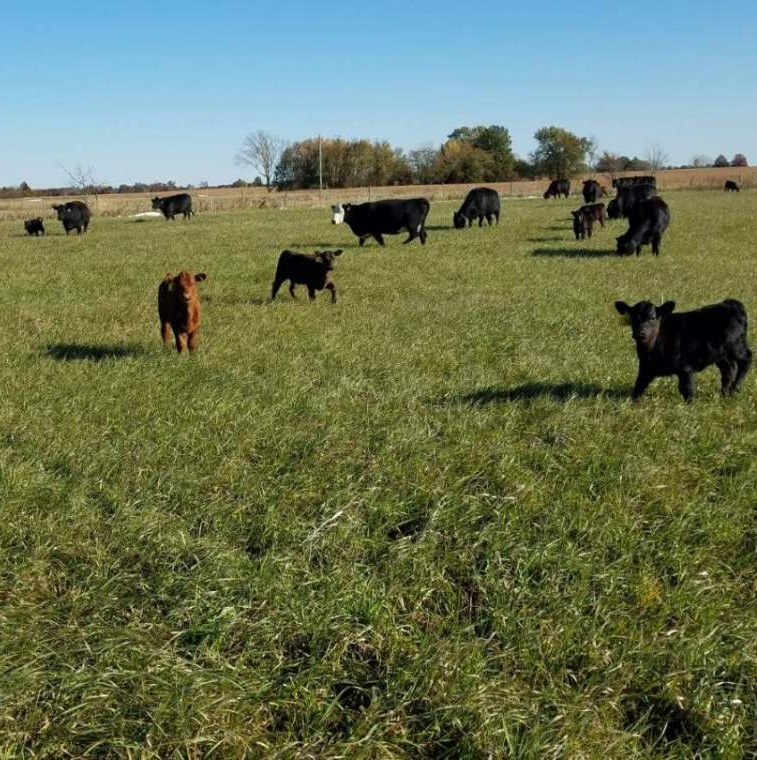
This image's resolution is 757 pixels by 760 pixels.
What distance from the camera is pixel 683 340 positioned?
588cm

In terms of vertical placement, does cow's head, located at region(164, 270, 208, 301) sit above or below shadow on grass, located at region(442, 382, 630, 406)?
above

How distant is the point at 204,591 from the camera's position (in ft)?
10.2

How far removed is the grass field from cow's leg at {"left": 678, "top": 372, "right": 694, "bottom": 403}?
335 mm

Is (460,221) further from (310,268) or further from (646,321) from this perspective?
(646,321)

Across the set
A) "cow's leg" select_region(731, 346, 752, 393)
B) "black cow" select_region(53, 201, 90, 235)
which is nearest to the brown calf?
"cow's leg" select_region(731, 346, 752, 393)

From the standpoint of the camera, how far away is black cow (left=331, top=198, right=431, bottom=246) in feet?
65.0

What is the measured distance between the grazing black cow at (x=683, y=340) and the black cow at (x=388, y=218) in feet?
46.3

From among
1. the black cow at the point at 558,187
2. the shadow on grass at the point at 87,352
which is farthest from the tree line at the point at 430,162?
the shadow on grass at the point at 87,352

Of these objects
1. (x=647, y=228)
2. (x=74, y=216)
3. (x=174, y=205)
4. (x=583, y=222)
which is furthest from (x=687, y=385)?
(x=174, y=205)

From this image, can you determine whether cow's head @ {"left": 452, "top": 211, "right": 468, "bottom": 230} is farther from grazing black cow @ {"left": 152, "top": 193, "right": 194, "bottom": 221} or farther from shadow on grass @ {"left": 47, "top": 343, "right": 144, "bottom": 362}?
shadow on grass @ {"left": 47, "top": 343, "right": 144, "bottom": 362}

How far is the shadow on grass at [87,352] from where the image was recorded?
24.8 feet

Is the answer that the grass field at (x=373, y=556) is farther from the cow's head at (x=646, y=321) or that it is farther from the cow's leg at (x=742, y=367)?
the cow's head at (x=646, y=321)

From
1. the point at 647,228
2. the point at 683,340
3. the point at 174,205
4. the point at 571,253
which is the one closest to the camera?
the point at 683,340

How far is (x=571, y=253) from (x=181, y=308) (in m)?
12.1
